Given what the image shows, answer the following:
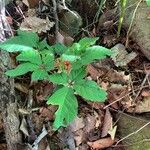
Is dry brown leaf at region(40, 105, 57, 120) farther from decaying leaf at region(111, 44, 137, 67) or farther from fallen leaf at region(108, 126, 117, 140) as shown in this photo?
decaying leaf at region(111, 44, 137, 67)

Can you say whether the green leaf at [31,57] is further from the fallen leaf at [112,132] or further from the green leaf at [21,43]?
the fallen leaf at [112,132]

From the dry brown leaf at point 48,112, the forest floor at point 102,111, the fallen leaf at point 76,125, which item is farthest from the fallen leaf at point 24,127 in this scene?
the fallen leaf at point 76,125

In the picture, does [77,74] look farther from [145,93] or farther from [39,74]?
[145,93]

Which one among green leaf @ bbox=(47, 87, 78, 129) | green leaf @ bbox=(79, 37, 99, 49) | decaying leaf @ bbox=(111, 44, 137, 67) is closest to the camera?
green leaf @ bbox=(47, 87, 78, 129)

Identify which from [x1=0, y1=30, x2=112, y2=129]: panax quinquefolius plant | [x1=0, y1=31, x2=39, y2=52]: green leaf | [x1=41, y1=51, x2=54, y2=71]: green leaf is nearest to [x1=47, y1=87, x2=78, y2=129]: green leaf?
[x1=0, y1=30, x2=112, y2=129]: panax quinquefolius plant

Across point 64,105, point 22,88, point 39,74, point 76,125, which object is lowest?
point 76,125

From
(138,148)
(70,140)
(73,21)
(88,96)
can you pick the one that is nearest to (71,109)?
(88,96)

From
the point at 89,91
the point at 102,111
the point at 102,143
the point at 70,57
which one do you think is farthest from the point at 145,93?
the point at 70,57
